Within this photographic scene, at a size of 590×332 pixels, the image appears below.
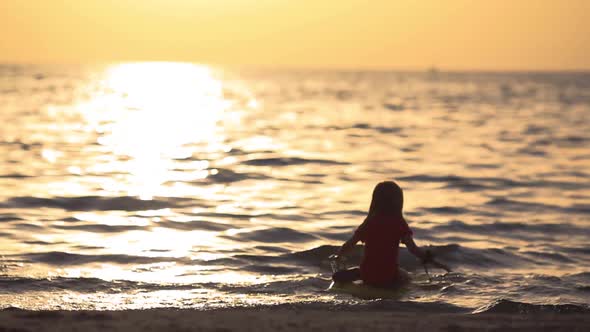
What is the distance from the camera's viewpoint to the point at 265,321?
703 centimetres

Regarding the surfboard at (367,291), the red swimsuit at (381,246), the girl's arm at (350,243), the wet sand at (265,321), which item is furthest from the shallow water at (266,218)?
the wet sand at (265,321)

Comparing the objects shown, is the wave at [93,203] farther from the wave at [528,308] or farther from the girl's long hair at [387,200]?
the wave at [528,308]

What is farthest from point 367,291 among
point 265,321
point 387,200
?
point 265,321

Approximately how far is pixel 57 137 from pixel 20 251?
1932 cm

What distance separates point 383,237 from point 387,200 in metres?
0.43

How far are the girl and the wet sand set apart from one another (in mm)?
1555

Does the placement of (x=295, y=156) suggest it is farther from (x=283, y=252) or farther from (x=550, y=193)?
(x=283, y=252)

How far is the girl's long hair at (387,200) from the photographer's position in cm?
896

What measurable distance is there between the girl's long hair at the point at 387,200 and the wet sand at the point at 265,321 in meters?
1.68

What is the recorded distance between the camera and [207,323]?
689 centimetres

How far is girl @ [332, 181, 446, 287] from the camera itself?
29.5ft

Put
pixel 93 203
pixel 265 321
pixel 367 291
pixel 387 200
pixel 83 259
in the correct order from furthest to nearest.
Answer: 1. pixel 93 203
2. pixel 83 259
3. pixel 367 291
4. pixel 387 200
5. pixel 265 321

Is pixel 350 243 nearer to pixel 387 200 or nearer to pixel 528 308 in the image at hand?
pixel 387 200

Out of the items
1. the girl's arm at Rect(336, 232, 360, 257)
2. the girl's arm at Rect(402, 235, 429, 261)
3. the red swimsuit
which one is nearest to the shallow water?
the red swimsuit
